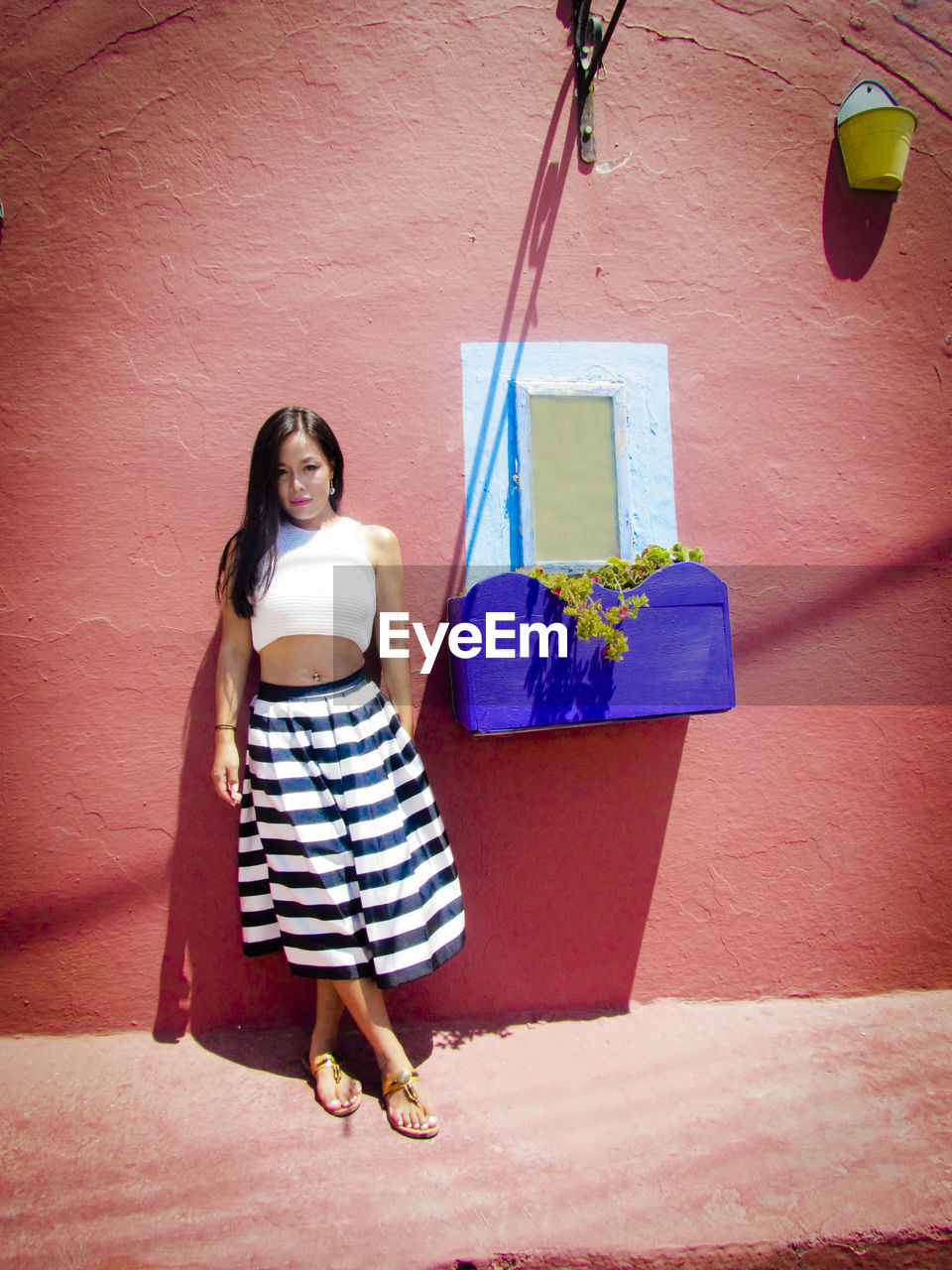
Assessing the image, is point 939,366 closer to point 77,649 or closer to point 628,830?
point 628,830

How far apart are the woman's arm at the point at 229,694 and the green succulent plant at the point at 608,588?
887 mm

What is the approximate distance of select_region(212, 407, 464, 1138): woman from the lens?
208 cm

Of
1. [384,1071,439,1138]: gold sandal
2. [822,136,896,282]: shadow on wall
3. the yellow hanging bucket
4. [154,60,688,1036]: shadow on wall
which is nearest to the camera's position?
[384,1071,439,1138]: gold sandal

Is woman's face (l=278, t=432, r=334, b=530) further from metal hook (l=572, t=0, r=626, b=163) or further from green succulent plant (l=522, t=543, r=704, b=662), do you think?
metal hook (l=572, t=0, r=626, b=163)

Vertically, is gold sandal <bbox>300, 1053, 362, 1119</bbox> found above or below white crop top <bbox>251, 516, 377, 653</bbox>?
below

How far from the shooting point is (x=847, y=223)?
9.09 ft

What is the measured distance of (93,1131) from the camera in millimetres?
2021

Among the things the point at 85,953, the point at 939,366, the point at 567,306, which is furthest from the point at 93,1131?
the point at 939,366

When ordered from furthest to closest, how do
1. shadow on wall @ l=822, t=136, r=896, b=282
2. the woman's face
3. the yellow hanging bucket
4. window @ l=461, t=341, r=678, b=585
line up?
shadow on wall @ l=822, t=136, r=896, b=282 → the yellow hanging bucket → window @ l=461, t=341, r=678, b=585 → the woman's face

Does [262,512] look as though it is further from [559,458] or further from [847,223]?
[847,223]

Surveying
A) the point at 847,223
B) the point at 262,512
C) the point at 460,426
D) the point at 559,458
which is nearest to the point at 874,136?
the point at 847,223

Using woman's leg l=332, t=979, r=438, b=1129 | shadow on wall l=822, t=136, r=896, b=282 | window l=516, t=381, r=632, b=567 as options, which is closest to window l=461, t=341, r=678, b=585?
window l=516, t=381, r=632, b=567

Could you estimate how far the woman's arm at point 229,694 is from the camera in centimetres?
218

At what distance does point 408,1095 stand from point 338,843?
698mm
